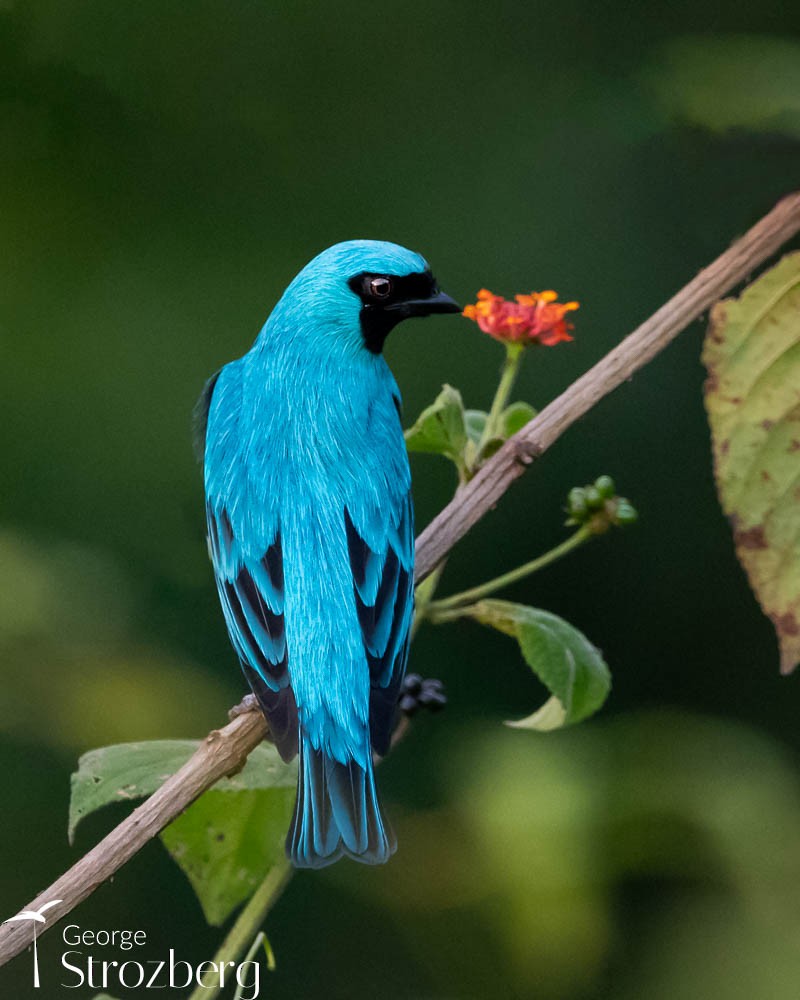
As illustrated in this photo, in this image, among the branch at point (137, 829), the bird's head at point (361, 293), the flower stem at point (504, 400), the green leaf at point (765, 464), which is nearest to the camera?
the green leaf at point (765, 464)

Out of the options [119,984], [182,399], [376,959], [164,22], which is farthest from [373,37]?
[119,984]

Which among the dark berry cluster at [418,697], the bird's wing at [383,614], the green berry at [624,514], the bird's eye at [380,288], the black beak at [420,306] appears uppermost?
the bird's eye at [380,288]

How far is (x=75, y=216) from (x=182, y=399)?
1.06 m

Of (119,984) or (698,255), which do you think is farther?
(698,255)

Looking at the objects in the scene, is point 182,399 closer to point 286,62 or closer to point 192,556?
point 192,556

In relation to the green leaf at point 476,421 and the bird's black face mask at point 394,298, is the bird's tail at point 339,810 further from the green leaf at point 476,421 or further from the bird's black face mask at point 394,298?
the bird's black face mask at point 394,298

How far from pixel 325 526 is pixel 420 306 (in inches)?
24.0

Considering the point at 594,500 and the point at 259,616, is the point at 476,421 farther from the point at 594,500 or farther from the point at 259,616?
the point at 259,616

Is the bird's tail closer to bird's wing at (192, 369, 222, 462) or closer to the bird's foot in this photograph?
the bird's foot

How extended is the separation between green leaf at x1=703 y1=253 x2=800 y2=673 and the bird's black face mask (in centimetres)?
148

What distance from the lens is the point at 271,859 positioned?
8.37 ft

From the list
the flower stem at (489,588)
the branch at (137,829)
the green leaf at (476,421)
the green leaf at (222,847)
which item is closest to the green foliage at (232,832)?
the green leaf at (222,847)

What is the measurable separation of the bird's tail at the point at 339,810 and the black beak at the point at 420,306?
105 cm

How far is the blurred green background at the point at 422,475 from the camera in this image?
365 cm
